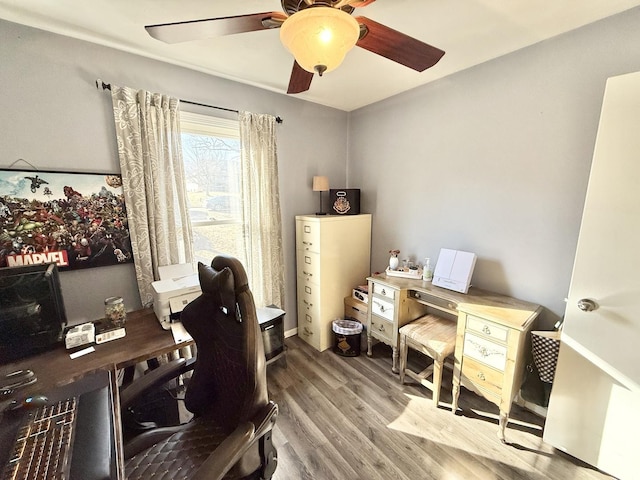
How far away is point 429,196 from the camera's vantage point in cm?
235

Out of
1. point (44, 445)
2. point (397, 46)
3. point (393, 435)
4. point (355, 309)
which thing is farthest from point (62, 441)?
point (355, 309)

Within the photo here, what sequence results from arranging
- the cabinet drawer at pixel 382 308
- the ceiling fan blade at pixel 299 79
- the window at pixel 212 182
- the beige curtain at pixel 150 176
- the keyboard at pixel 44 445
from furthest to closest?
the cabinet drawer at pixel 382 308, the window at pixel 212 182, the beige curtain at pixel 150 176, the ceiling fan blade at pixel 299 79, the keyboard at pixel 44 445

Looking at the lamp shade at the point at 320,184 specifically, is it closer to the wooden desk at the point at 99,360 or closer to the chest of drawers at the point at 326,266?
the chest of drawers at the point at 326,266

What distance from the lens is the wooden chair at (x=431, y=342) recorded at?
185 centimetres

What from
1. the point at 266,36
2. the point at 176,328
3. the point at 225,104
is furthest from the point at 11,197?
the point at 266,36

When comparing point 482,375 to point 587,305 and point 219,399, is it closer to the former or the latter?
point 587,305

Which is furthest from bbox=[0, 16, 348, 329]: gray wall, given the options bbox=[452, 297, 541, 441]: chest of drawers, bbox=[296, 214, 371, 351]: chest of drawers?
bbox=[452, 297, 541, 441]: chest of drawers

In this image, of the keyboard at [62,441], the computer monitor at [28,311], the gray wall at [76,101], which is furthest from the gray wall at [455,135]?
the keyboard at [62,441]

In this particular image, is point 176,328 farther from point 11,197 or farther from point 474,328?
point 474,328

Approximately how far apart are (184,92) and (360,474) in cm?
278

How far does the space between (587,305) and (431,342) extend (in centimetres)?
89

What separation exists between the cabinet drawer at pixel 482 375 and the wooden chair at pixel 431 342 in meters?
0.14

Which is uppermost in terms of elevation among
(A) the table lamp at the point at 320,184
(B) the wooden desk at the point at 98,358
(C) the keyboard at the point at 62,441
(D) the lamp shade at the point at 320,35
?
(D) the lamp shade at the point at 320,35

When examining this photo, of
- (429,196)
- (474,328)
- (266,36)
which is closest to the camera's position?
(266,36)
